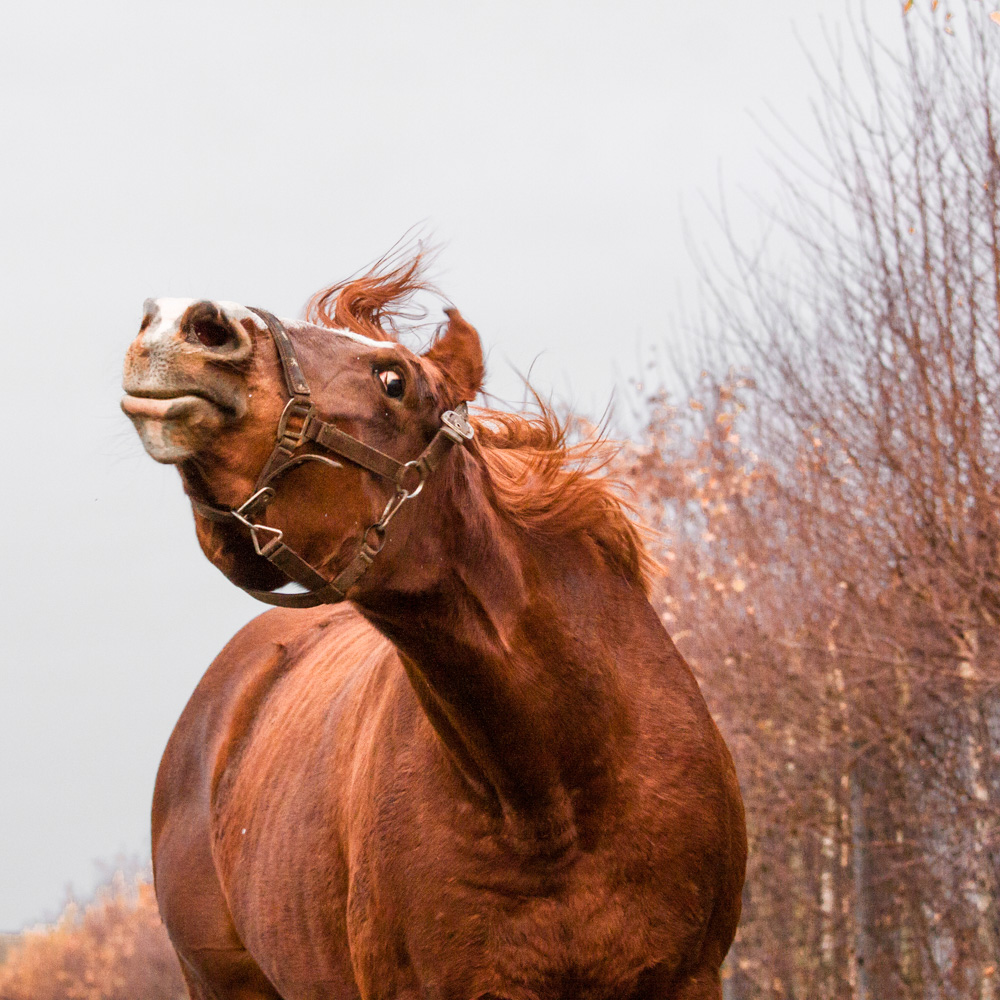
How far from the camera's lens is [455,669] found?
9.38ft

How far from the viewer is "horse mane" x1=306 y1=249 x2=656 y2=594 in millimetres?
3191

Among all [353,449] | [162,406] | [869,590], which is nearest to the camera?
[162,406]

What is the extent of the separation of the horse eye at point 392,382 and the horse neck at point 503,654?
22cm

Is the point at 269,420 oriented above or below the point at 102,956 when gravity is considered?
above

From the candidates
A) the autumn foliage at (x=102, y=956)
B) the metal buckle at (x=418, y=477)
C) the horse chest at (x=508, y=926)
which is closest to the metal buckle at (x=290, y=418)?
the metal buckle at (x=418, y=477)

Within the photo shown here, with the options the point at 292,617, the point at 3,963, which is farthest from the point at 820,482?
the point at 3,963

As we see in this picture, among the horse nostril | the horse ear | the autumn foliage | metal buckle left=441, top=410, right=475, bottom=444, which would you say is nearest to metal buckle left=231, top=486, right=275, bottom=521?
the horse nostril

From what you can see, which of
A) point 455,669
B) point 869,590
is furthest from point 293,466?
point 869,590

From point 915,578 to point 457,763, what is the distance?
5030 millimetres

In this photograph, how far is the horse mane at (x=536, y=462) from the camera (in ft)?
10.5

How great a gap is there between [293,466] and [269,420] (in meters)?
0.11

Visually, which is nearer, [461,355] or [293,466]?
[293,466]

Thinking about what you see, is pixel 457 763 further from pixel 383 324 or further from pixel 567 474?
pixel 383 324

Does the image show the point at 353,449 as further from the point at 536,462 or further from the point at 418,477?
the point at 536,462
